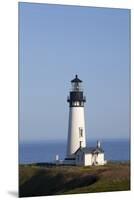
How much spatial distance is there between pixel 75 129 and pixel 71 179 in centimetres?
41

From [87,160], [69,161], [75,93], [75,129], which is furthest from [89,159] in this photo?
[75,93]

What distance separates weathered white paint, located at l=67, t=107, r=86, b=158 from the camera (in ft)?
16.5

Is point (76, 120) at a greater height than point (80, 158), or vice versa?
point (76, 120)

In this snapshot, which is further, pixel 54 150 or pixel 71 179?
pixel 71 179

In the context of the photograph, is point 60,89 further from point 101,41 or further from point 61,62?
point 101,41

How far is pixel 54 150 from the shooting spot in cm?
495

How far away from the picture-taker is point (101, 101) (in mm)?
5145

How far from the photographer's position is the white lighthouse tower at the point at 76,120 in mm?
5004

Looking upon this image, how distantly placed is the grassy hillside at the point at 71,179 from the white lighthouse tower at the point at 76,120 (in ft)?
0.52

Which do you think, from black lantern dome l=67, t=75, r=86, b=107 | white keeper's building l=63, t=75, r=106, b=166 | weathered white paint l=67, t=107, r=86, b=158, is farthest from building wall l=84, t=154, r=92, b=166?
black lantern dome l=67, t=75, r=86, b=107

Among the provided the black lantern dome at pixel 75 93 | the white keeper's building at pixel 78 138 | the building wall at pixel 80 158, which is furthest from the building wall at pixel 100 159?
the black lantern dome at pixel 75 93

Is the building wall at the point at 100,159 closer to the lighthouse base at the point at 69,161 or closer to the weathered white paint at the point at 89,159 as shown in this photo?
the weathered white paint at the point at 89,159

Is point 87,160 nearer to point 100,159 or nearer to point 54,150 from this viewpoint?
point 100,159

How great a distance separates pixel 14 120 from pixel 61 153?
493 millimetres
